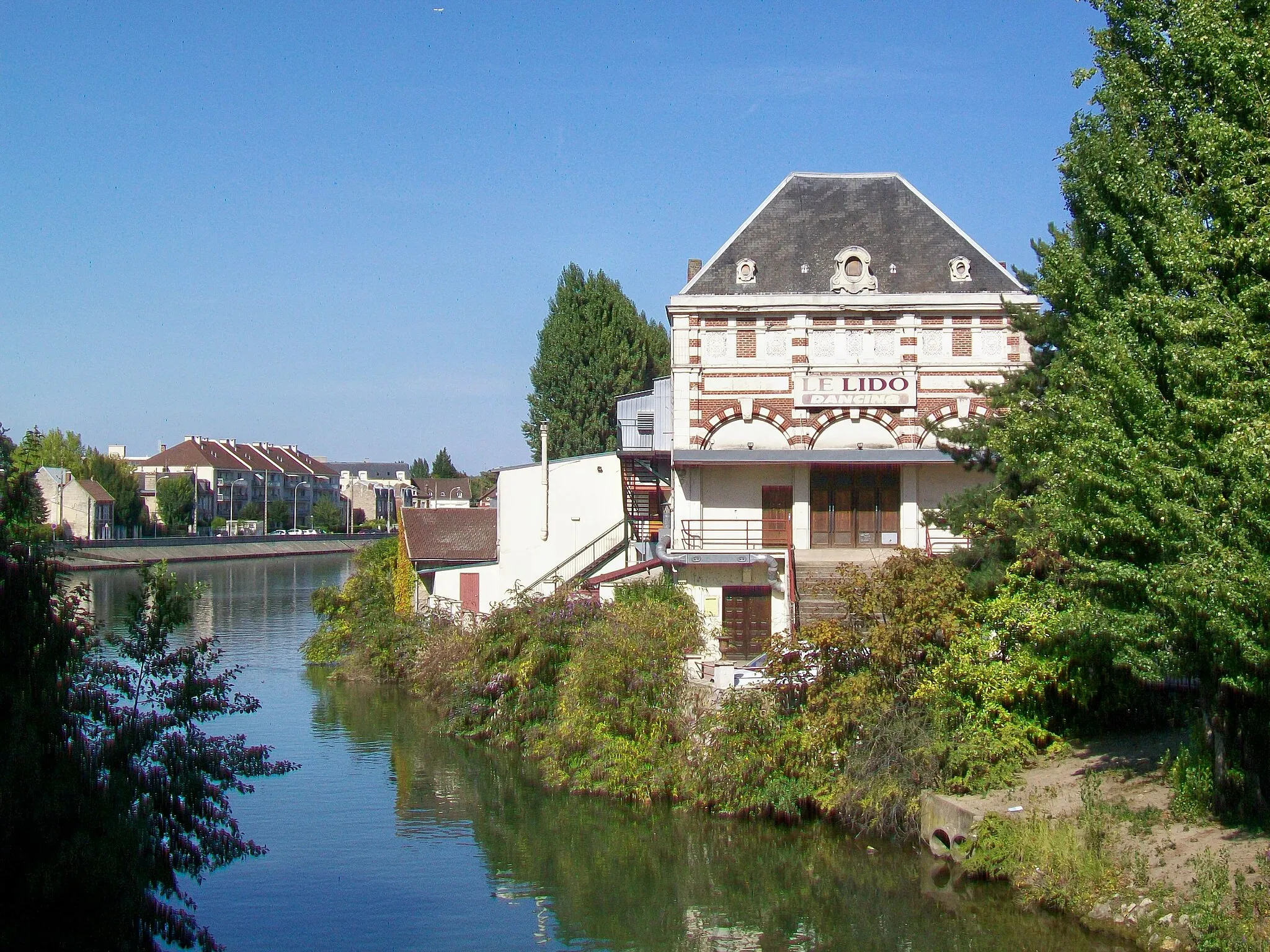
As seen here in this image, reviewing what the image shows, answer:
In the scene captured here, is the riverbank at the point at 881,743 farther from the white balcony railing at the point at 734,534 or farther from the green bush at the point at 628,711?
the white balcony railing at the point at 734,534

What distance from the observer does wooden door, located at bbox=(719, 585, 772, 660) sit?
2809 centimetres

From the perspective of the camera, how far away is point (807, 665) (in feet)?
69.3

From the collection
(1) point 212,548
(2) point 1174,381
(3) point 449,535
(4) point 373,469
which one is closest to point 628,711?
(2) point 1174,381

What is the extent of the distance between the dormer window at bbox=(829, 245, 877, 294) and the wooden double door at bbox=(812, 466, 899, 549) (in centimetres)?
431

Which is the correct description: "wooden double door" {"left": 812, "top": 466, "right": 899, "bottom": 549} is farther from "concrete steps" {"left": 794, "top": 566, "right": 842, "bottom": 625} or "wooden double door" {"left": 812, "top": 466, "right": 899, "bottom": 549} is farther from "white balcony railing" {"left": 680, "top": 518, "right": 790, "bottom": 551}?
"concrete steps" {"left": 794, "top": 566, "right": 842, "bottom": 625}

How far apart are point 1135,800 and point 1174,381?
610 cm

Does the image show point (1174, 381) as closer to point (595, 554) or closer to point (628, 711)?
point (628, 711)

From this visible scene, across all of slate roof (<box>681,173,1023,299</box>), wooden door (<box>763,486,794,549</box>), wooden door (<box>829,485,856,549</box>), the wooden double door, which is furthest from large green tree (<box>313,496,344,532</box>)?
wooden door (<box>829,485,856,549</box>)

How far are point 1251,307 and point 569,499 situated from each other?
25.2m

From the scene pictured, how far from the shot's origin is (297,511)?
151m

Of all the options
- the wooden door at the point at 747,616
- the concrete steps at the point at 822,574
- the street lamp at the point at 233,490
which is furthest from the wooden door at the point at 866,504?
the street lamp at the point at 233,490

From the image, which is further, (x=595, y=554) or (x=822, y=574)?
(x=595, y=554)

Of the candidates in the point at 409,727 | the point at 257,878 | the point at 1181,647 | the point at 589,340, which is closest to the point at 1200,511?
the point at 1181,647

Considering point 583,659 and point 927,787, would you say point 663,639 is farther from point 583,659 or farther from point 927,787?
point 927,787
